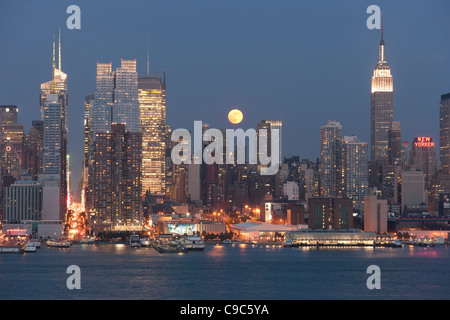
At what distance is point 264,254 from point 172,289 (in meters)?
41.8

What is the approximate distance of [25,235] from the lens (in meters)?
150

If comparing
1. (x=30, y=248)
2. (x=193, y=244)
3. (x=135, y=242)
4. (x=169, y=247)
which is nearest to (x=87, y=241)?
(x=135, y=242)

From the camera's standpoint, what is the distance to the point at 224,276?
7375 centimetres

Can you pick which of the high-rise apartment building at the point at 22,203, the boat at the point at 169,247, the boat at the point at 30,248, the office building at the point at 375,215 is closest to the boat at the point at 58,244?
the boat at the point at 30,248

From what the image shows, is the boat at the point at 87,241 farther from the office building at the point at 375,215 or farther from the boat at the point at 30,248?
the office building at the point at 375,215

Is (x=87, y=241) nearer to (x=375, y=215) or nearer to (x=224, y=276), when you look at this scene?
(x=375, y=215)

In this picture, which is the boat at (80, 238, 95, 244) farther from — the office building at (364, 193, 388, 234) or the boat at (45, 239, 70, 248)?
the office building at (364, 193, 388, 234)

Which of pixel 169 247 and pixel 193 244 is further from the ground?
pixel 193 244

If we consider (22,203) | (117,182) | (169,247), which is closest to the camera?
(169,247)

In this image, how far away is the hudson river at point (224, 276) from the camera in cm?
6231

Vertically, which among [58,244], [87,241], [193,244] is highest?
[193,244]

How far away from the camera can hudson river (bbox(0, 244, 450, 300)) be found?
204 ft

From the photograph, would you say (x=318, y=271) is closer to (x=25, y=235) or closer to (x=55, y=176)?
(x=25, y=235)
